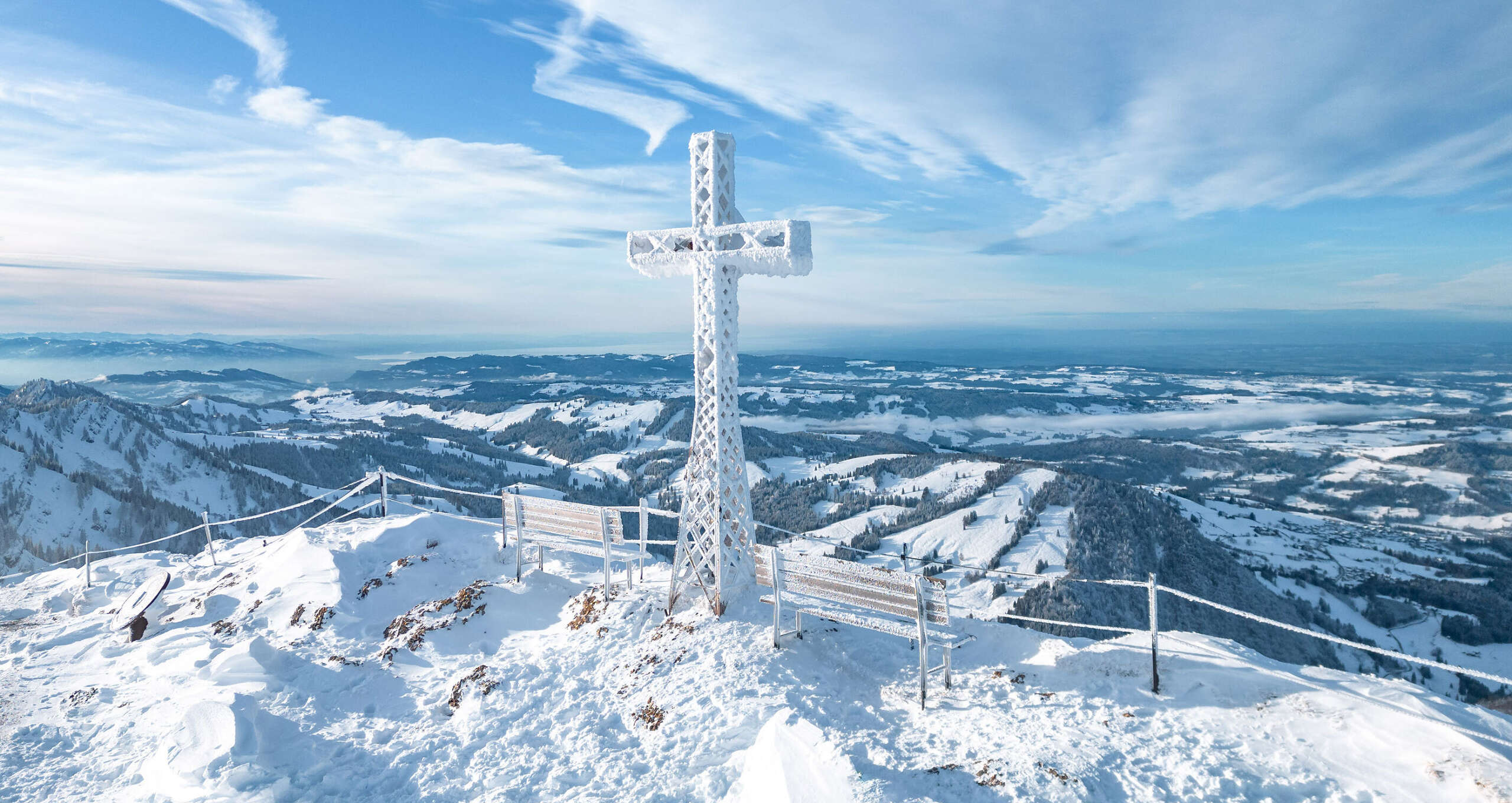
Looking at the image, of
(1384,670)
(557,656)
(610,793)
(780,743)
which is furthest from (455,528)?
(1384,670)

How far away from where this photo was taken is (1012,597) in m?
74.6

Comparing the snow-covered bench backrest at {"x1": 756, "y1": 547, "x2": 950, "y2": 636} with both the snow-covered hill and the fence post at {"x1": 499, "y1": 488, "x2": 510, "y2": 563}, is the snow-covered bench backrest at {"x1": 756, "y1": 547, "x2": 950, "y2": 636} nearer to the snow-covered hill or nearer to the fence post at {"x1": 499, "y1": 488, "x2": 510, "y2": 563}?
the fence post at {"x1": 499, "y1": 488, "x2": 510, "y2": 563}

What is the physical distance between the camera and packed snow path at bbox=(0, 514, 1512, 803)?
802cm

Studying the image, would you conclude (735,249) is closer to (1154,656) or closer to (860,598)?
(860,598)

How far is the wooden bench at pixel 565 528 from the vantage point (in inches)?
558

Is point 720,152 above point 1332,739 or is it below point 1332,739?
above

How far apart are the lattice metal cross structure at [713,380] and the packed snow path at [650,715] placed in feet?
3.32

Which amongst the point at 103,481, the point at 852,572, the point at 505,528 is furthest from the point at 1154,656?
the point at 103,481

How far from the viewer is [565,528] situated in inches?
577

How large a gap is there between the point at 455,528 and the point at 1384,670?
84882 mm

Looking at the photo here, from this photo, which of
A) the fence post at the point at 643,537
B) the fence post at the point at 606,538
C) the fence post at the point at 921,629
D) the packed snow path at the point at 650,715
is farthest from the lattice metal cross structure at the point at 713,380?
the fence post at the point at 921,629

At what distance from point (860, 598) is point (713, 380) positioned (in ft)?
15.6

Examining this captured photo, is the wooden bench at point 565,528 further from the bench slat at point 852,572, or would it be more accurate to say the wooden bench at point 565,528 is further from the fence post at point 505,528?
the bench slat at point 852,572

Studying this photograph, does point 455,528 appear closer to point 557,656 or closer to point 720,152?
point 557,656
